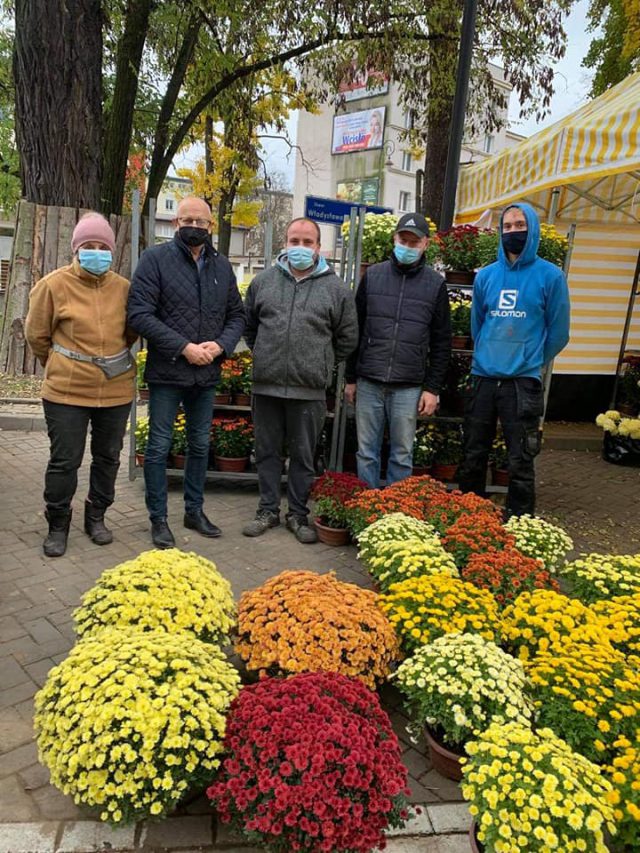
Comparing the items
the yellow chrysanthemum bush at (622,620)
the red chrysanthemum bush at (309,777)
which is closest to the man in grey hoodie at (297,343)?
the yellow chrysanthemum bush at (622,620)

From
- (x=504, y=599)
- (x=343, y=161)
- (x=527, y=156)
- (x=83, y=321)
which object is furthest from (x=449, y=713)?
(x=343, y=161)

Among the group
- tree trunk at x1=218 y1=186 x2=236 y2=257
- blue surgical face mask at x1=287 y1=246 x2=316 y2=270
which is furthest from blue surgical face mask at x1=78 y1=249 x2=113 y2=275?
tree trunk at x1=218 y1=186 x2=236 y2=257

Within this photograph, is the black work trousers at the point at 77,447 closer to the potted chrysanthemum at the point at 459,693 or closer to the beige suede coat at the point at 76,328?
the beige suede coat at the point at 76,328

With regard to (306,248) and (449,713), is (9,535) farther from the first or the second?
(449,713)

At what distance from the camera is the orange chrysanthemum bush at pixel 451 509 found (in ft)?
13.4

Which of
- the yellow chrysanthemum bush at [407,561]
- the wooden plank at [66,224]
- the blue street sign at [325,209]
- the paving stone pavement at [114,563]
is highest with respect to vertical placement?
the blue street sign at [325,209]

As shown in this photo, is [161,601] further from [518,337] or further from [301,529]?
[518,337]

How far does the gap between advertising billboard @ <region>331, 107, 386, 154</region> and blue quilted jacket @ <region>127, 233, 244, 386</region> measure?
126ft

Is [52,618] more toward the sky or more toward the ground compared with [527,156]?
more toward the ground

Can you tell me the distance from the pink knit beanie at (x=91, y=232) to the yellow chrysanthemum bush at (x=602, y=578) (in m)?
3.37

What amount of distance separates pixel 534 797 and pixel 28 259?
8.83m

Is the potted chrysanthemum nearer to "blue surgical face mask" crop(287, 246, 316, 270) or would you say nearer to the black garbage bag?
"blue surgical face mask" crop(287, 246, 316, 270)

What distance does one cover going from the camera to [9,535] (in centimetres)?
455

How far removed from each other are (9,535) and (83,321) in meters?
1.70
